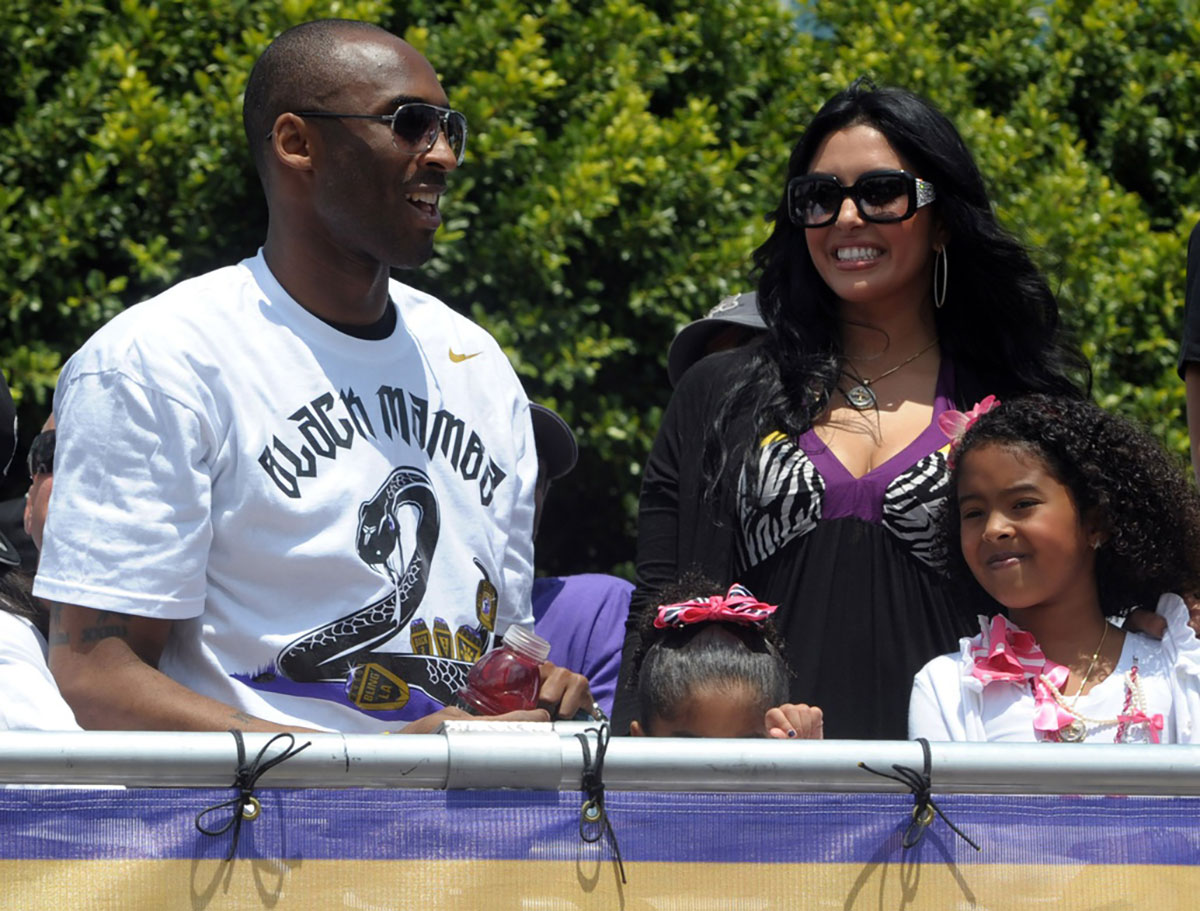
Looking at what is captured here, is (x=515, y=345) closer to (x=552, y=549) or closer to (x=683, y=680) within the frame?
(x=552, y=549)

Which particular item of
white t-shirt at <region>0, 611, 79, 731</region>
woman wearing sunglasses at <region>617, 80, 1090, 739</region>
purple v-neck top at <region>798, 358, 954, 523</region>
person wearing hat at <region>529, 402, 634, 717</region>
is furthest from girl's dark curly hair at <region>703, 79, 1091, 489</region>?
white t-shirt at <region>0, 611, 79, 731</region>

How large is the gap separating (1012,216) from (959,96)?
0.67 metres

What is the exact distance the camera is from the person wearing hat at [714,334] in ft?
14.1

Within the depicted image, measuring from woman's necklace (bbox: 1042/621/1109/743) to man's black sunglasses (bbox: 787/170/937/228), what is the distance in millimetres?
938

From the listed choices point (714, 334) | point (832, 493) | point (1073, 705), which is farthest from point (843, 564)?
point (714, 334)

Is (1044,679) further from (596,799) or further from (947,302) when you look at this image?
(596,799)

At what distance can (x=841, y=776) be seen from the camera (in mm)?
2016

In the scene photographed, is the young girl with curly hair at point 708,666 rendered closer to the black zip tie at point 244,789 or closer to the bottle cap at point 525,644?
the bottle cap at point 525,644

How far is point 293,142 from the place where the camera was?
3279 millimetres

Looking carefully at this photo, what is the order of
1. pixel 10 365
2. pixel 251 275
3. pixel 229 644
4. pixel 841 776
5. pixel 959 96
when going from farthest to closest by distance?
pixel 959 96
pixel 10 365
pixel 251 275
pixel 229 644
pixel 841 776

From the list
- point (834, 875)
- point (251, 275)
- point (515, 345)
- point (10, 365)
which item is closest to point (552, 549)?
point (515, 345)

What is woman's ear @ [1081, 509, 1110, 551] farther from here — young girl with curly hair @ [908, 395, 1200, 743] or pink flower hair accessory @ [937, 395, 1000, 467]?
pink flower hair accessory @ [937, 395, 1000, 467]

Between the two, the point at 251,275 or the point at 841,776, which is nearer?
the point at 841,776

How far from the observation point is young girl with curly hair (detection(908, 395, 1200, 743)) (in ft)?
10.3
